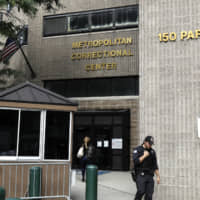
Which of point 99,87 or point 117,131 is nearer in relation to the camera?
point 117,131

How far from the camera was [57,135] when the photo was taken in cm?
800

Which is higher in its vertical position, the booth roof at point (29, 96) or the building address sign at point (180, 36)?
the building address sign at point (180, 36)

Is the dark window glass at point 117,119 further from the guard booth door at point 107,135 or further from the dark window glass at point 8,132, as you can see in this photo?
the dark window glass at point 8,132

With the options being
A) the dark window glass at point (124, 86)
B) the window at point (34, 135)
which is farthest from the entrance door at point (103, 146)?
Result: the window at point (34, 135)

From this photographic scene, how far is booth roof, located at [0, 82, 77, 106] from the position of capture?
7.51 metres

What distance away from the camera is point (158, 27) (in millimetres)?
9383

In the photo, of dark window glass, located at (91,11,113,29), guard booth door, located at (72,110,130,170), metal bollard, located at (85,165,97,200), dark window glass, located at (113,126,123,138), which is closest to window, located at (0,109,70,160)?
metal bollard, located at (85,165,97,200)

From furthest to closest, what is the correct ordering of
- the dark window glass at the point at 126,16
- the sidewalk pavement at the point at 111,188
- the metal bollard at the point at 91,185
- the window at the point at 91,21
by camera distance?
the window at the point at 91,21, the dark window glass at the point at 126,16, the sidewalk pavement at the point at 111,188, the metal bollard at the point at 91,185

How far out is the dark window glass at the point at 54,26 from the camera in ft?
57.8

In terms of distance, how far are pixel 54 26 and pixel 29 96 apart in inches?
427

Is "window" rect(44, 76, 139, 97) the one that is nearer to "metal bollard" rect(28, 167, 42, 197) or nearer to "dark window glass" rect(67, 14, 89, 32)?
"dark window glass" rect(67, 14, 89, 32)

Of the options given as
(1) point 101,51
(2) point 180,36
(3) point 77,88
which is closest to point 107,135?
(3) point 77,88

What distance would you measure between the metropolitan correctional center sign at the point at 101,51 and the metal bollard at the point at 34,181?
32.1ft

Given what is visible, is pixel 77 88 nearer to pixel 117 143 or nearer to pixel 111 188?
pixel 117 143
